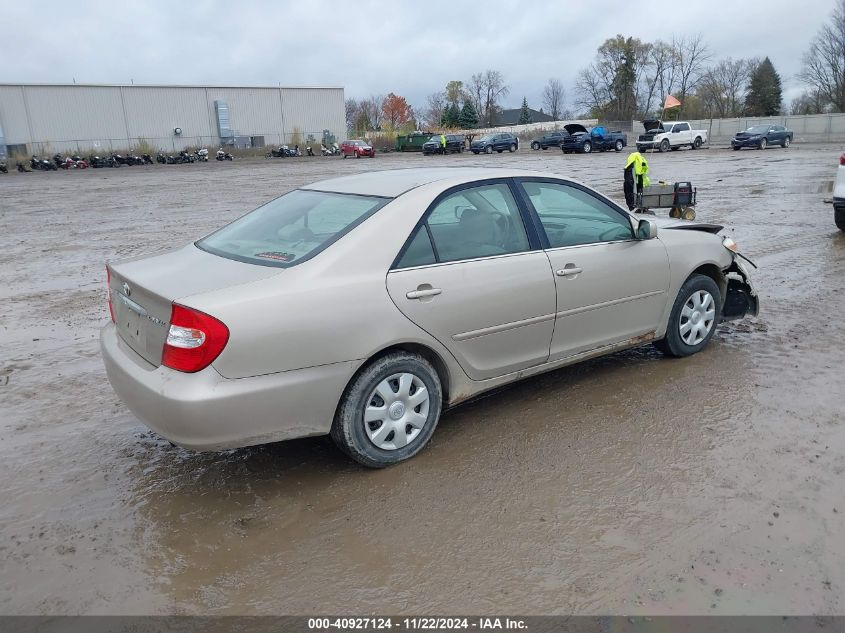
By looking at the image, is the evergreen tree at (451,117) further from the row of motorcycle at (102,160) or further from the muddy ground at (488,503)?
the muddy ground at (488,503)

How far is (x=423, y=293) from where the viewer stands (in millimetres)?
3750

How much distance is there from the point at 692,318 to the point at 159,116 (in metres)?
67.3

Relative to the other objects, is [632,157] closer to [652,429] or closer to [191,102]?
[652,429]

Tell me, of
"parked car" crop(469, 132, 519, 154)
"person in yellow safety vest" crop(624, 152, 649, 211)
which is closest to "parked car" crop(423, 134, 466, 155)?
"parked car" crop(469, 132, 519, 154)

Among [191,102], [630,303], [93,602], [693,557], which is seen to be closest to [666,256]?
[630,303]

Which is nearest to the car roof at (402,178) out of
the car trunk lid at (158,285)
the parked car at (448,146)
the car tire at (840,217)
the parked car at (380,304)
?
the parked car at (380,304)

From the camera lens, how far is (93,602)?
2807 millimetres

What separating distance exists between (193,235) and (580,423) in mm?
9983

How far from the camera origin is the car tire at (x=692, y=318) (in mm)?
5156

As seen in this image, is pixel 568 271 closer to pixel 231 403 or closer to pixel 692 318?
pixel 692 318

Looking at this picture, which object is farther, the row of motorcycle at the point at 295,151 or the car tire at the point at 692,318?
the row of motorcycle at the point at 295,151

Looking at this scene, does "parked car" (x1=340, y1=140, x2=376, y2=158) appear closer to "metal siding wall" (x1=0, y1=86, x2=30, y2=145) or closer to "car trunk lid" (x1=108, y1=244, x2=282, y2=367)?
"metal siding wall" (x1=0, y1=86, x2=30, y2=145)

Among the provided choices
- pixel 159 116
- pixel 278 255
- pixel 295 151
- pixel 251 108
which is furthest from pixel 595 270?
pixel 251 108

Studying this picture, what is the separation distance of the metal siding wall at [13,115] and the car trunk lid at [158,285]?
64.6 metres
